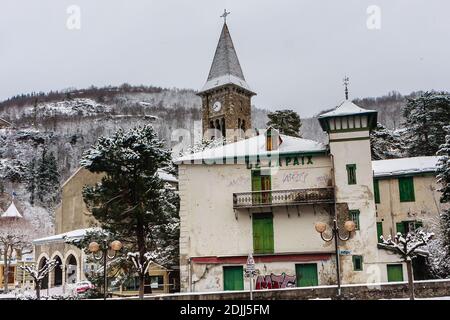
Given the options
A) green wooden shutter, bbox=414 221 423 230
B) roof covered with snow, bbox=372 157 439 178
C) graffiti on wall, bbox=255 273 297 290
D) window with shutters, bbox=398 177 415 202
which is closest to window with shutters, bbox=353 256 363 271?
graffiti on wall, bbox=255 273 297 290

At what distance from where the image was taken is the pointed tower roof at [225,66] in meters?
64.1

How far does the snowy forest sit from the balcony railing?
19.5 feet

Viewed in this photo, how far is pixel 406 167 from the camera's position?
30.1 meters

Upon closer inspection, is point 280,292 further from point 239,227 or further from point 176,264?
point 176,264

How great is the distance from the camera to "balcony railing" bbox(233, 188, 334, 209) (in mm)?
24719

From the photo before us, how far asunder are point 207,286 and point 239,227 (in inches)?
126

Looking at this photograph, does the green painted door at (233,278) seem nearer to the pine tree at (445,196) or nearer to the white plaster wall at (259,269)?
the white plaster wall at (259,269)

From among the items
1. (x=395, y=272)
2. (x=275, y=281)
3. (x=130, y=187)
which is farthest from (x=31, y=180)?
(x=395, y=272)

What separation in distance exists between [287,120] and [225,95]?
1179 centimetres

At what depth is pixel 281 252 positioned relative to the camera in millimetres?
24938

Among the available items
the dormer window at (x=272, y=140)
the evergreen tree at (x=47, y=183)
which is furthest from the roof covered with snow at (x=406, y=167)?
the evergreen tree at (x=47, y=183)

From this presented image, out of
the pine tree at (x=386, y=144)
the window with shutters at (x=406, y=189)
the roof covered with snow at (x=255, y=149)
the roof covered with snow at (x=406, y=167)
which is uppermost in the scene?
the pine tree at (x=386, y=144)

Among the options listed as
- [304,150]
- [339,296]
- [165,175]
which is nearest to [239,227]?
[304,150]

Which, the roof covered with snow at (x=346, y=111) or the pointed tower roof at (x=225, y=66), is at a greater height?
the pointed tower roof at (x=225, y=66)
